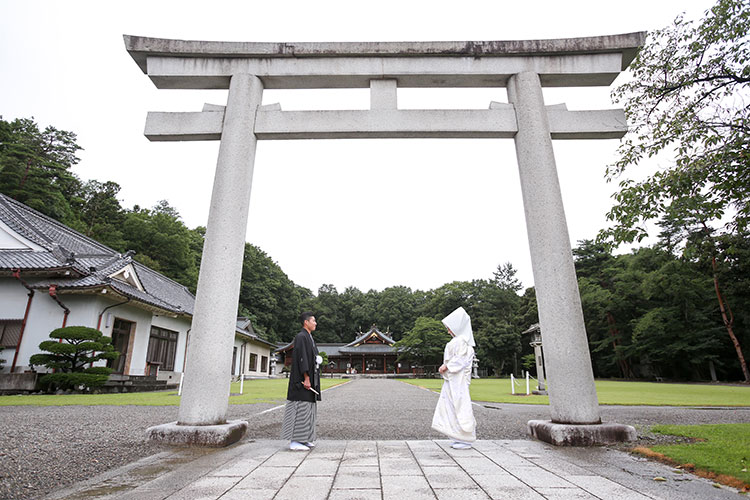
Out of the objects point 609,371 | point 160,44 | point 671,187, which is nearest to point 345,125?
point 160,44

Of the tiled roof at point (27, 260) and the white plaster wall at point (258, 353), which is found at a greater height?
the tiled roof at point (27, 260)

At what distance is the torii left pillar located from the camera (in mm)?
4527

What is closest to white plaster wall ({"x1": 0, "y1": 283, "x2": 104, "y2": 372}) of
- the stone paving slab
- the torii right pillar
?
the stone paving slab

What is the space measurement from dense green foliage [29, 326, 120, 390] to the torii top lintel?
A: 9046 mm

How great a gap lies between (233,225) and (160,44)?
2840mm

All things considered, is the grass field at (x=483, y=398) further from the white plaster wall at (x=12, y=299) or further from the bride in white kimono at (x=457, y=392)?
the bride in white kimono at (x=457, y=392)

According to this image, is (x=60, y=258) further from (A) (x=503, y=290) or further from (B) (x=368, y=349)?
(A) (x=503, y=290)

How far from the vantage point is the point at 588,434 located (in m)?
4.40

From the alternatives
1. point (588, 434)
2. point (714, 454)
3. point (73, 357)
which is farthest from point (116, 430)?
point (73, 357)

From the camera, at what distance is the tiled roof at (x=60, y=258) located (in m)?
12.5

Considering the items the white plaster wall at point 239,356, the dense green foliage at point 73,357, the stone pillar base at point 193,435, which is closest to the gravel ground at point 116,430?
the stone pillar base at point 193,435

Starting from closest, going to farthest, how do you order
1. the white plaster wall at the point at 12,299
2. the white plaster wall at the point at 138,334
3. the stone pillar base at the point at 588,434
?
the stone pillar base at the point at 588,434 < the white plaster wall at the point at 12,299 < the white plaster wall at the point at 138,334

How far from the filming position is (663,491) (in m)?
2.87

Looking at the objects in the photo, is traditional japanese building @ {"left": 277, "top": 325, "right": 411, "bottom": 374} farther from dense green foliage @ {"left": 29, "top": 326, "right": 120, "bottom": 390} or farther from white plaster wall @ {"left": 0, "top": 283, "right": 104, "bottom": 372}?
dense green foliage @ {"left": 29, "top": 326, "right": 120, "bottom": 390}
